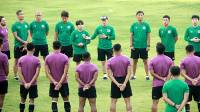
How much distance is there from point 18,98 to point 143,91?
14.7 feet

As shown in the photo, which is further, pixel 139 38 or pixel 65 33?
pixel 65 33

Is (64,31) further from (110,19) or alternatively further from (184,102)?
(110,19)

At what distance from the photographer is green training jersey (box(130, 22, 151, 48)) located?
19562 mm

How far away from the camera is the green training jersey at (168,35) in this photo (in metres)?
19.2

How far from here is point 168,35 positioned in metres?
19.2

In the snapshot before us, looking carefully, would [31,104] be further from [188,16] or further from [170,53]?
[188,16]

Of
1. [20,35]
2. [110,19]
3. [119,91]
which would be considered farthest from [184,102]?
[110,19]

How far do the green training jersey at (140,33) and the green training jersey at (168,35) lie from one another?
0.60 metres

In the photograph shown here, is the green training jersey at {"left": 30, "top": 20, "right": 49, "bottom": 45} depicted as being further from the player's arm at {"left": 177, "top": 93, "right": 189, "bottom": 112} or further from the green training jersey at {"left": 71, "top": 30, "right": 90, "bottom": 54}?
the player's arm at {"left": 177, "top": 93, "right": 189, "bottom": 112}

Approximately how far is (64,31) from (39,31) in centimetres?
106

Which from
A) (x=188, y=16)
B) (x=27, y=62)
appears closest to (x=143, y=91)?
(x=27, y=62)

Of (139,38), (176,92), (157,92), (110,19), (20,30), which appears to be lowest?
(157,92)

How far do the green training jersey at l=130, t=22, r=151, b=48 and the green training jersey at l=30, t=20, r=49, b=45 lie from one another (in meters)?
3.60

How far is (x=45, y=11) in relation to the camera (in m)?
39.7
